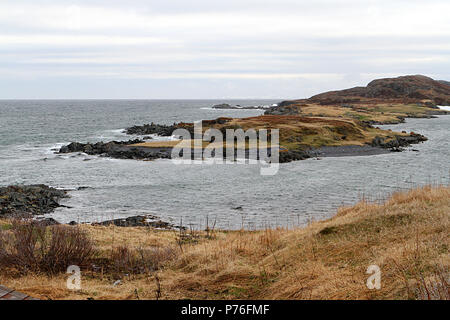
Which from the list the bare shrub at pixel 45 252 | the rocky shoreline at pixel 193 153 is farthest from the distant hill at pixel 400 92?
the bare shrub at pixel 45 252

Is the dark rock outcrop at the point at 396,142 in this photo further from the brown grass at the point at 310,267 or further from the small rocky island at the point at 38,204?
the brown grass at the point at 310,267

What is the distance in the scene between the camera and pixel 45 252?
10.5 meters

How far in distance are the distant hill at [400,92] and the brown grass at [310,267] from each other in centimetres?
14775

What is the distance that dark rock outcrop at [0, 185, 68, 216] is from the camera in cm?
2550

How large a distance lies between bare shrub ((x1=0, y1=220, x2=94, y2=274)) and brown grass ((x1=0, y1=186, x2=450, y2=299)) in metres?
0.55

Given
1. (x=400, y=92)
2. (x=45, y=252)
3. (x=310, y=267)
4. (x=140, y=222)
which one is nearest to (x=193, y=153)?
(x=140, y=222)

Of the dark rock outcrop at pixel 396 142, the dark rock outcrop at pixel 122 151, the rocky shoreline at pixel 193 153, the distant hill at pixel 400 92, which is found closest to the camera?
the rocky shoreline at pixel 193 153

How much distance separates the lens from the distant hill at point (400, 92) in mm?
159475

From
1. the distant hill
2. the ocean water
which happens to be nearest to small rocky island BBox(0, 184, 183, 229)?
the ocean water

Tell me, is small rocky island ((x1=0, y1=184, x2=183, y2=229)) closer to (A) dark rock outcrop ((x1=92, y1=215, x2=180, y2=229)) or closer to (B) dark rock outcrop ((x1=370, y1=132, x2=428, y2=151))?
(A) dark rock outcrop ((x1=92, y1=215, x2=180, y2=229))

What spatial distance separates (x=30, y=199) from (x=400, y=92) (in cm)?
17307

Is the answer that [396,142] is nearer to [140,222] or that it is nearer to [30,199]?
[140,222]

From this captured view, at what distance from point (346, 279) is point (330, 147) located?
48.1 meters
